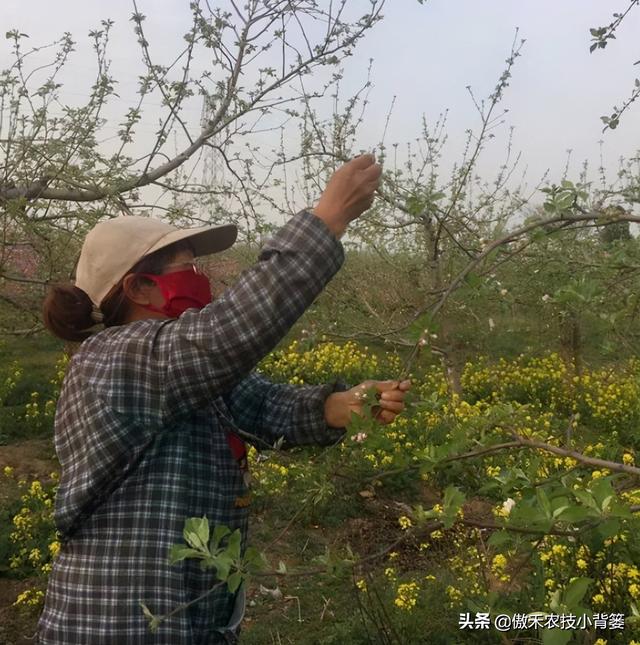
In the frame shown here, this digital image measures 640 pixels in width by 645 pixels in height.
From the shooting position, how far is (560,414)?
22.3 feet

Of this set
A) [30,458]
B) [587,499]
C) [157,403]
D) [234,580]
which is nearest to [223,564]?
[234,580]

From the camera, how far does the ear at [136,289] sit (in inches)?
64.6

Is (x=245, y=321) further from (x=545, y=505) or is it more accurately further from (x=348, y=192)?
(x=545, y=505)

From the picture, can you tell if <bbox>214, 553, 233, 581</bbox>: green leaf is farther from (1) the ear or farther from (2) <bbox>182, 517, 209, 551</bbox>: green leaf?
(1) the ear

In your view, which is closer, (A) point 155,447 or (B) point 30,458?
(A) point 155,447

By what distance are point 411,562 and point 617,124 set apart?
2.59 metres

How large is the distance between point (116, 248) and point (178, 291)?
17cm

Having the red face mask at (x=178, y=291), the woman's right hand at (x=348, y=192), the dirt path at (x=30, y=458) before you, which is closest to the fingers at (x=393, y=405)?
the woman's right hand at (x=348, y=192)

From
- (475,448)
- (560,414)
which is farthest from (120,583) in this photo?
(560,414)

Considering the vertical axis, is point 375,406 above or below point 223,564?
above

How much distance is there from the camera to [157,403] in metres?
1.46

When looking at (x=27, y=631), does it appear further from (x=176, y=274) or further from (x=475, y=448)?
(x=475, y=448)

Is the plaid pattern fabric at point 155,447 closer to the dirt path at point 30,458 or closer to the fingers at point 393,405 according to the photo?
the fingers at point 393,405

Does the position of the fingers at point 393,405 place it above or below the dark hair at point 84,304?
below
